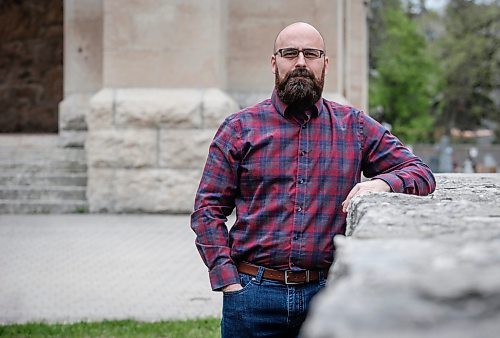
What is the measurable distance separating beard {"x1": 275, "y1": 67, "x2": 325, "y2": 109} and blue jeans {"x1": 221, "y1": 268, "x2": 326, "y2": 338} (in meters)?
0.62

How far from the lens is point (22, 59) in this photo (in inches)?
669

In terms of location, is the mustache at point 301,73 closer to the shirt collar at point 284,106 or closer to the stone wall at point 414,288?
the shirt collar at point 284,106

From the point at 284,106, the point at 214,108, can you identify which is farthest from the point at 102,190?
the point at 284,106

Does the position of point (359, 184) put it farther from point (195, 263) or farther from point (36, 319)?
point (195, 263)

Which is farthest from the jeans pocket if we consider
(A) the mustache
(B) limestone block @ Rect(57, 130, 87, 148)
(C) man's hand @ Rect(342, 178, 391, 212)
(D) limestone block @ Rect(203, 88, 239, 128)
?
(B) limestone block @ Rect(57, 130, 87, 148)

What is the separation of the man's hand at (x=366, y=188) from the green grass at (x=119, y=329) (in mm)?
2467

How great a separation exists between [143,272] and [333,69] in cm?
563

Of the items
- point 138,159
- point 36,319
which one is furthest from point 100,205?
point 36,319

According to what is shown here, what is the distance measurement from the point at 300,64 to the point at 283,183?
0.44 metres

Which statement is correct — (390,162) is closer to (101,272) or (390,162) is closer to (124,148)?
(101,272)

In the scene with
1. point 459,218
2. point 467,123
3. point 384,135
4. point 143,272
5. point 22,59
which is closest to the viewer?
point 459,218

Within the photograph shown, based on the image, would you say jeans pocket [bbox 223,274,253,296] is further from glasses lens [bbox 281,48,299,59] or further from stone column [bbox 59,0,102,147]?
stone column [bbox 59,0,102,147]

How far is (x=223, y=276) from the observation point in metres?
3.09

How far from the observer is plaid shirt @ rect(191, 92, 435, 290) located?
307 cm
